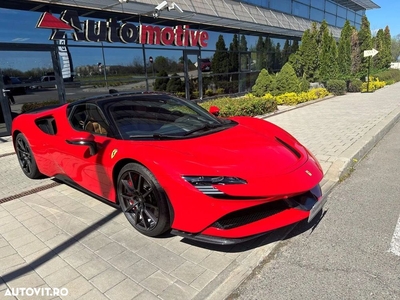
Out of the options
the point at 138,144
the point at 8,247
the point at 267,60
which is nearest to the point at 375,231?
the point at 138,144

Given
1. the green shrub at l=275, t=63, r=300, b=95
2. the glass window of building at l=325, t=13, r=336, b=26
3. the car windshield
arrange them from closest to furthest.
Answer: the car windshield → the green shrub at l=275, t=63, r=300, b=95 → the glass window of building at l=325, t=13, r=336, b=26

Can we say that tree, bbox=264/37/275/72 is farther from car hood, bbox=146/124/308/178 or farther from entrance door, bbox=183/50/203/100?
car hood, bbox=146/124/308/178

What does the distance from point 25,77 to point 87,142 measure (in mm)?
6878

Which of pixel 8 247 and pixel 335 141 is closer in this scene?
pixel 8 247

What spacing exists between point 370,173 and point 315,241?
2.44m

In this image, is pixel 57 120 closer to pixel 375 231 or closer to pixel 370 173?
pixel 375 231

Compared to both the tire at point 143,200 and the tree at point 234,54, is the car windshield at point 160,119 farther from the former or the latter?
the tree at point 234,54

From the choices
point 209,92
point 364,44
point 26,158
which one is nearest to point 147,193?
point 26,158

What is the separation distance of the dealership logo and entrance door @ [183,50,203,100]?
525 millimetres

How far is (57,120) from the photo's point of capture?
390 cm

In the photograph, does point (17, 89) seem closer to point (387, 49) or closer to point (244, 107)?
point (244, 107)

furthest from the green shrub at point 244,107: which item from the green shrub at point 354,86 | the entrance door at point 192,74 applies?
the green shrub at point 354,86

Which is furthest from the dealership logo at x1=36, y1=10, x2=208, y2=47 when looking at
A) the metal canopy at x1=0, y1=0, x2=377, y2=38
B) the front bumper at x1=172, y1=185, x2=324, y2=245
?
the front bumper at x1=172, y1=185, x2=324, y2=245

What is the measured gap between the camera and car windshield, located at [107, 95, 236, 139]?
3.21m
